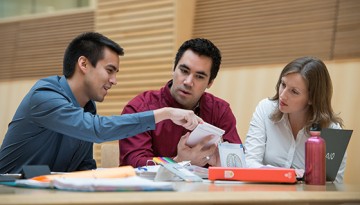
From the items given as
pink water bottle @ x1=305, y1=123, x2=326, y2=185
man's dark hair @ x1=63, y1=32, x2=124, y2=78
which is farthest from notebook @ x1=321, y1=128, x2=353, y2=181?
man's dark hair @ x1=63, y1=32, x2=124, y2=78

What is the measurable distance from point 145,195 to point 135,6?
4.19m

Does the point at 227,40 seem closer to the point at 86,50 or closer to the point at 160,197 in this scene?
the point at 86,50

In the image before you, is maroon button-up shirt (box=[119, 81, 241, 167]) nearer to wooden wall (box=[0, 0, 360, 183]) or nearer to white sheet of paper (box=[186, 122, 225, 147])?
white sheet of paper (box=[186, 122, 225, 147])

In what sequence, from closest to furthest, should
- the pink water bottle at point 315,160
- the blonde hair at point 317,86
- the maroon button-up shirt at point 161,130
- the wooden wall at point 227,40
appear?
the pink water bottle at point 315,160, the maroon button-up shirt at point 161,130, the blonde hair at point 317,86, the wooden wall at point 227,40

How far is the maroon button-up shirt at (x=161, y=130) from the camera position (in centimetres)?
267

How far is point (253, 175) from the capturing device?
6.36 ft

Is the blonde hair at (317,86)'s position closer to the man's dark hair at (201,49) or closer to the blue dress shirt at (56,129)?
the man's dark hair at (201,49)

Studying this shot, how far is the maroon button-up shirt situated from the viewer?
8.75 feet

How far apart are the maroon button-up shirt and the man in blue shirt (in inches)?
9.0

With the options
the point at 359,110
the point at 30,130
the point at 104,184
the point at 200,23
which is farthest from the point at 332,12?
the point at 104,184

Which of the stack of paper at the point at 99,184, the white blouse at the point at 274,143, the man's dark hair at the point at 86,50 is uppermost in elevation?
the man's dark hair at the point at 86,50

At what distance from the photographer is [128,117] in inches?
87.8

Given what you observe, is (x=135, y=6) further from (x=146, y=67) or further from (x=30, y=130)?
(x=30, y=130)

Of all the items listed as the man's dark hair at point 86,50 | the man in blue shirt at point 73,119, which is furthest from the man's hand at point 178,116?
the man's dark hair at point 86,50
